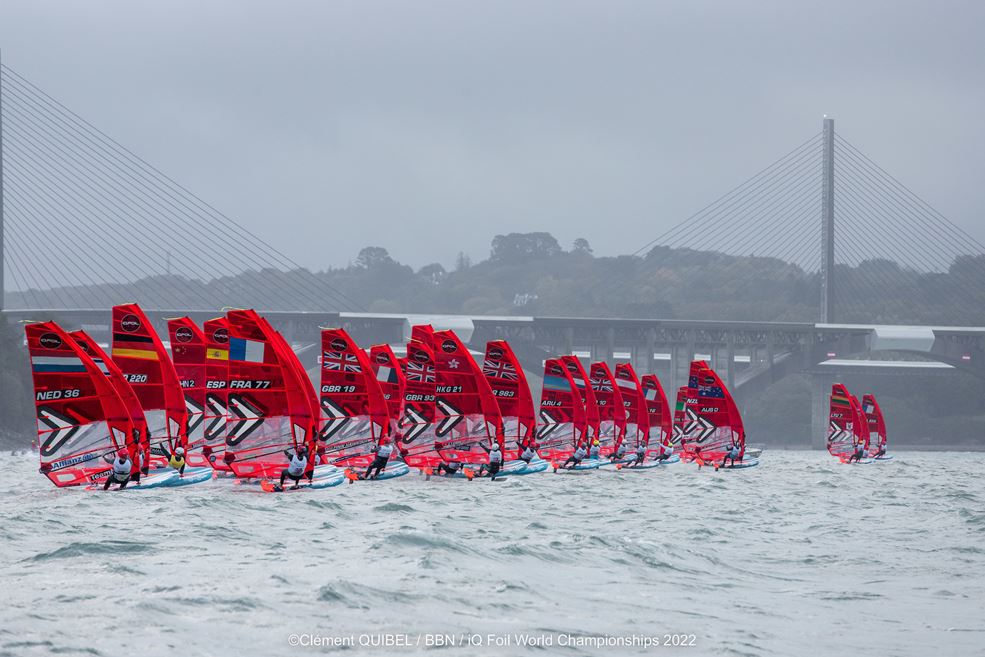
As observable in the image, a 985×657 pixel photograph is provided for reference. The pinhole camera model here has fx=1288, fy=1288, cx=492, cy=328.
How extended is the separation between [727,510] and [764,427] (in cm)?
7759

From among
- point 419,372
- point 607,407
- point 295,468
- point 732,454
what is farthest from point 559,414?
point 295,468

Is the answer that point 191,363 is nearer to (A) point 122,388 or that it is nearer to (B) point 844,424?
(A) point 122,388

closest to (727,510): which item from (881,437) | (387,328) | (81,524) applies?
(81,524)

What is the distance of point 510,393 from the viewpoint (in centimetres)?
3250

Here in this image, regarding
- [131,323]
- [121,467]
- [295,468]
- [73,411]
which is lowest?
[295,468]

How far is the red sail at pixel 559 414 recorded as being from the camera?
37188 millimetres

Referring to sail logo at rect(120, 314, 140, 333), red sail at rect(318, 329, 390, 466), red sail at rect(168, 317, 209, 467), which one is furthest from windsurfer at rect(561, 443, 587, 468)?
sail logo at rect(120, 314, 140, 333)

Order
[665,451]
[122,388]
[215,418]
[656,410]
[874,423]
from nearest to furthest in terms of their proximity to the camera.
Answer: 1. [122,388]
2. [215,418]
3. [665,451]
4. [656,410]
5. [874,423]

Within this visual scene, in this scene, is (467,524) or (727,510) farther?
(727,510)

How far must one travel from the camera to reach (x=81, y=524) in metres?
18.0

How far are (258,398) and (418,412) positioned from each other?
6008 mm

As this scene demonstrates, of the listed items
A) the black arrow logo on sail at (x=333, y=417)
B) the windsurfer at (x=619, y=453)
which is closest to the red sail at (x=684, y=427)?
the windsurfer at (x=619, y=453)

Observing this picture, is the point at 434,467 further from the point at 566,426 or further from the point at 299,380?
the point at 566,426

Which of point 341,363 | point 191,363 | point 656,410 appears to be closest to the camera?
point 191,363
